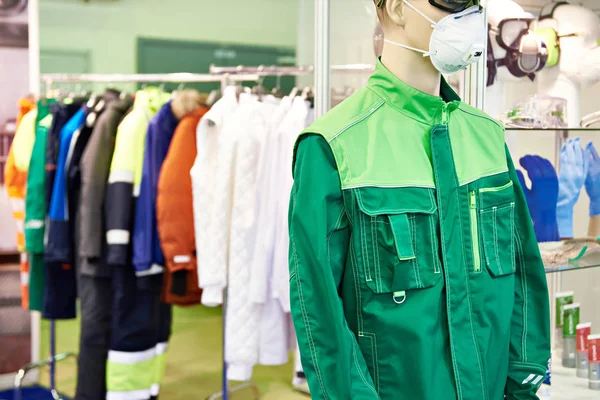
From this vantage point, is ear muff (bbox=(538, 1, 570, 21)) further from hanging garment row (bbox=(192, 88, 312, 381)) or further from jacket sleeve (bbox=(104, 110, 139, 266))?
jacket sleeve (bbox=(104, 110, 139, 266))

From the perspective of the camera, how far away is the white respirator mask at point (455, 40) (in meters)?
1.64

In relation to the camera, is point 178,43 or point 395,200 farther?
point 178,43

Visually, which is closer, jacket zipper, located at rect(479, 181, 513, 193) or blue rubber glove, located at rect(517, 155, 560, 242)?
jacket zipper, located at rect(479, 181, 513, 193)

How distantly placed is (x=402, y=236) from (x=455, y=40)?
0.45m

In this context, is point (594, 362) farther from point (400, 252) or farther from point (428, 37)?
point (428, 37)

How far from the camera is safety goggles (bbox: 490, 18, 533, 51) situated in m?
2.28

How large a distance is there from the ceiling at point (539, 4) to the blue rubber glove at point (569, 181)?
1.45ft

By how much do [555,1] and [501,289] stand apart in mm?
1175

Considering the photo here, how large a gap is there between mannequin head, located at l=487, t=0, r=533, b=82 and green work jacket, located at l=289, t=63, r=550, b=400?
0.61m

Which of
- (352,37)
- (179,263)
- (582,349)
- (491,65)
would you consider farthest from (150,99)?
(582,349)

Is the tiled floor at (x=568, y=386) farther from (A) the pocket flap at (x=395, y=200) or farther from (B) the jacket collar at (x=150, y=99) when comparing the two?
(B) the jacket collar at (x=150, y=99)

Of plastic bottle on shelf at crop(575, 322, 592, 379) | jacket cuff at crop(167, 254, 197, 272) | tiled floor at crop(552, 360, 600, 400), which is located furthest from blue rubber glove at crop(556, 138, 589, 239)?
jacket cuff at crop(167, 254, 197, 272)

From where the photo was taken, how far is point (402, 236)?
1580 millimetres

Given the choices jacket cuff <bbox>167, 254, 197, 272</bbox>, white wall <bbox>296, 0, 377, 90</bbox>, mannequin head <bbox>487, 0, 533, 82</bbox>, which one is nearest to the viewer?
mannequin head <bbox>487, 0, 533, 82</bbox>
